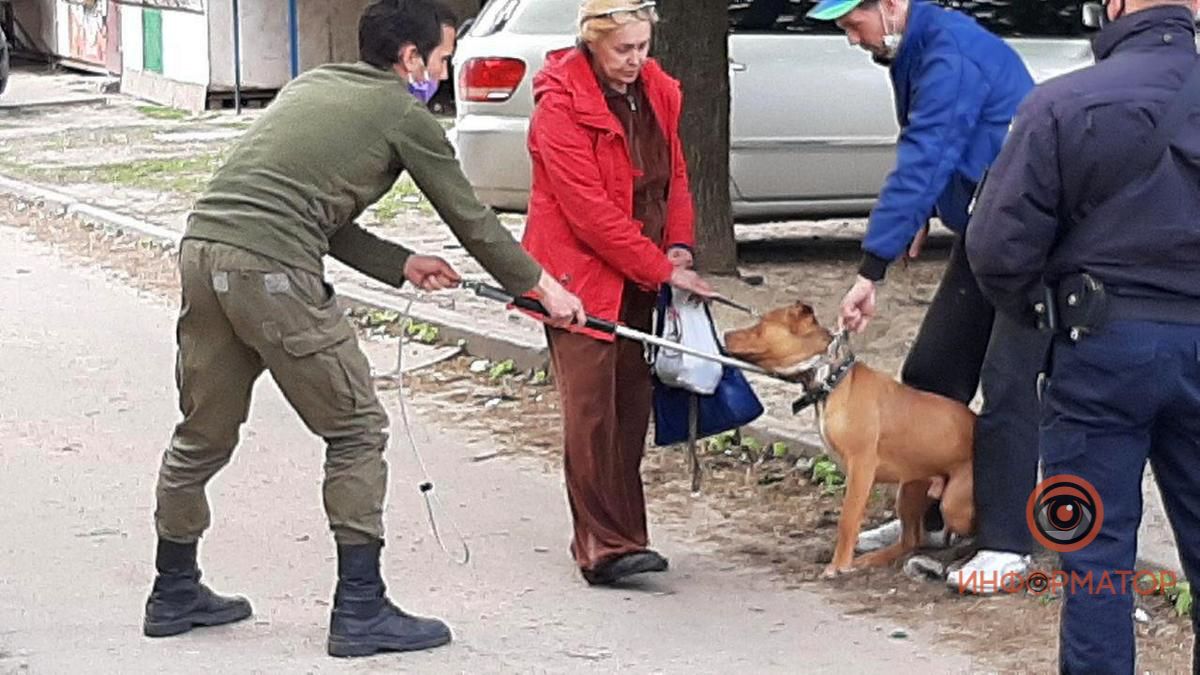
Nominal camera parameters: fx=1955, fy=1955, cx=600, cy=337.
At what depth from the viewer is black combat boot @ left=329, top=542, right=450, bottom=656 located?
5.09 m

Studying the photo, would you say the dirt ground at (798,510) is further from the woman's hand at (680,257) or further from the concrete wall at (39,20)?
the concrete wall at (39,20)

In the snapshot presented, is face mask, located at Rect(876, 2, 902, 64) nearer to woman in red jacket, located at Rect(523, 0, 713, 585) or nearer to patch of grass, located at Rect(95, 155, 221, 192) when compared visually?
woman in red jacket, located at Rect(523, 0, 713, 585)

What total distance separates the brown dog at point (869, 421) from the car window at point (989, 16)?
5047 millimetres

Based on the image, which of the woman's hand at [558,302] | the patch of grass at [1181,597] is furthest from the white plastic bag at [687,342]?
the patch of grass at [1181,597]

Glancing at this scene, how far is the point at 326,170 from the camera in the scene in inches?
195

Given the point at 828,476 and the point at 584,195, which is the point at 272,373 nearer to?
the point at 584,195

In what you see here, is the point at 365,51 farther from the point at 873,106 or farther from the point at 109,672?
the point at 873,106

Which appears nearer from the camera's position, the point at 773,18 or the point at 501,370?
the point at 501,370

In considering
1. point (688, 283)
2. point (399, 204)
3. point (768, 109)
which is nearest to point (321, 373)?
point (688, 283)

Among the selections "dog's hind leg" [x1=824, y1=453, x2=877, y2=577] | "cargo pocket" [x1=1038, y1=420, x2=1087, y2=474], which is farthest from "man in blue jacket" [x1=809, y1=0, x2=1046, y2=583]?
"cargo pocket" [x1=1038, y1=420, x2=1087, y2=474]

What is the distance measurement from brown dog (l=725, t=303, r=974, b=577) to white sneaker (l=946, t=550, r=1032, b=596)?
0.46ft

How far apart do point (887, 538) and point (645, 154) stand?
1.40 m

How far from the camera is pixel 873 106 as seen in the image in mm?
10352
